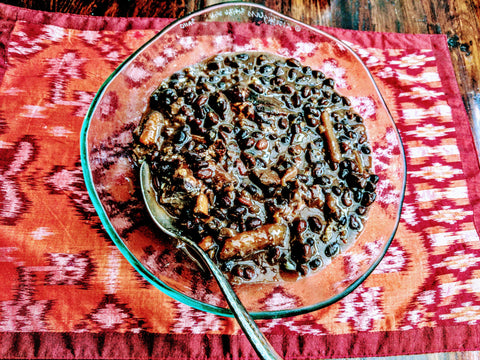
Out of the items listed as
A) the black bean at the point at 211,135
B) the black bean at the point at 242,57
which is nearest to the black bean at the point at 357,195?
the black bean at the point at 211,135

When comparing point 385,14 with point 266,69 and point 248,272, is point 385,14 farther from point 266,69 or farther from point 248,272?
point 248,272

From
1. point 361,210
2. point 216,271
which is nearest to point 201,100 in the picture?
point 216,271

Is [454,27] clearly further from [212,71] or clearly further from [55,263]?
[55,263]

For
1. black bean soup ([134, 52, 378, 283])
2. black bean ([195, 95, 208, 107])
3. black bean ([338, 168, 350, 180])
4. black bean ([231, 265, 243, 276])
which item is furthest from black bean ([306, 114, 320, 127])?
black bean ([231, 265, 243, 276])

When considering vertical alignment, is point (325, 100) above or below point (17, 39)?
below

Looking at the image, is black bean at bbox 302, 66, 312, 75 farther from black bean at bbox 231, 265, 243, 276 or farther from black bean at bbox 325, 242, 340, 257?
black bean at bbox 231, 265, 243, 276

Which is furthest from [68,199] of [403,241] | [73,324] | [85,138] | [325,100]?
[403,241]
